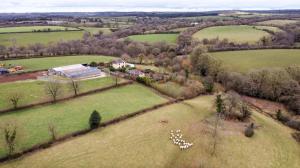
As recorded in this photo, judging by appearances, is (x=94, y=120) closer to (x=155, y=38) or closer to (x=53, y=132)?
(x=53, y=132)

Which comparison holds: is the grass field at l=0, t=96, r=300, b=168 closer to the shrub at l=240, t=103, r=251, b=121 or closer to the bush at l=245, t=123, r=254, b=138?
the bush at l=245, t=123, r=254, b=138

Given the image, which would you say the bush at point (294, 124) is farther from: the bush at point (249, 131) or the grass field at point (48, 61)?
the grass field at point (48, 61)

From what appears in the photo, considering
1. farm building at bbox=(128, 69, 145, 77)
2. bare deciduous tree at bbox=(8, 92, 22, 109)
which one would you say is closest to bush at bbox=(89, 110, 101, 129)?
bare deciduous tree at bbox=(8, 92, 22, 109)

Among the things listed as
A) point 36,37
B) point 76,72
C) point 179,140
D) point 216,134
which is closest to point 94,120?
point 179,140

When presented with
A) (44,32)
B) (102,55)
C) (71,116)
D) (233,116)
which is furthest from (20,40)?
(233,116)

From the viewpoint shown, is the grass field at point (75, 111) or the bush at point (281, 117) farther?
the bush at point (281, 117)

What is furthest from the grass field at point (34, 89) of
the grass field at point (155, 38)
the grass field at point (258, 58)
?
the grass field at point (155, 38)
